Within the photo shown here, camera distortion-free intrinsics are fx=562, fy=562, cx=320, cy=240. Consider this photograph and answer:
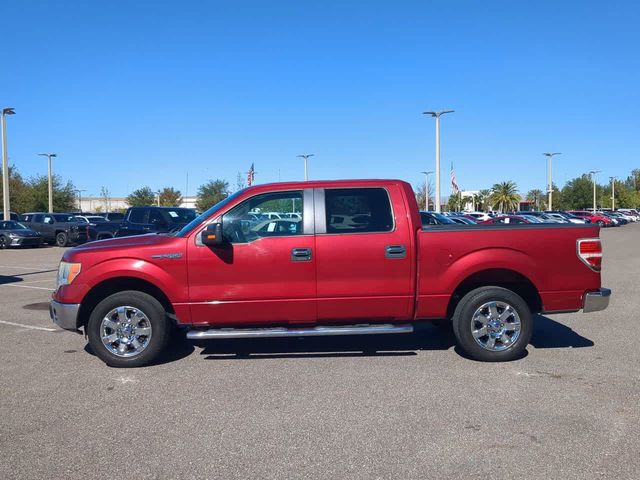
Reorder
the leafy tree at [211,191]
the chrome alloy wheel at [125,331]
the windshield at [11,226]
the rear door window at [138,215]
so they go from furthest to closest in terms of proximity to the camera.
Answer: the leafy tree at [211,191]
the windshield at [11,226]
the rear door window at [138,215]
the chrome alloy wheel at [125,331]

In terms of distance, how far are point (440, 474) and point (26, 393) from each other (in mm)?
3984

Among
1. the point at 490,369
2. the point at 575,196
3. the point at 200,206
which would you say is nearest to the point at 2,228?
the point at 490,369

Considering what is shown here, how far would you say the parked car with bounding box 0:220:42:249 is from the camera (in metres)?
27.0

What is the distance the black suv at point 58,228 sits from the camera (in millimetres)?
28078

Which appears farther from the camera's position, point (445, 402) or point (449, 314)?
point (449, 314)

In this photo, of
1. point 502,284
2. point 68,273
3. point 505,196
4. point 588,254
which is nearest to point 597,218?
point 505,196

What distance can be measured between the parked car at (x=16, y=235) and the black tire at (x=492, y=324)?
2614 centimetres

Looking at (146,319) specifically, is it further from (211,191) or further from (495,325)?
(211,191)

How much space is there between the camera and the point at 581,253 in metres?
6.26

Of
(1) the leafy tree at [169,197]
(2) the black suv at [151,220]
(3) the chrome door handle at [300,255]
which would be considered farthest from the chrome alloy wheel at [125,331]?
(1) the leafy tree at [169,197]

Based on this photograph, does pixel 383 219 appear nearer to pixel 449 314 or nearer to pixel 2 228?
pixel 449 314

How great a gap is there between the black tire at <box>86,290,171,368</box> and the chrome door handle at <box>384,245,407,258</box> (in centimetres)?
253

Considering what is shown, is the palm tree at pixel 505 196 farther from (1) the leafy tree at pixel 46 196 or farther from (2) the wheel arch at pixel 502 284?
(2) the wheel arch at pixel 502 284

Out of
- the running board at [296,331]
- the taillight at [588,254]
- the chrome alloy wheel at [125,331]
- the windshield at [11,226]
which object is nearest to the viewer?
the running board at [296,331]
